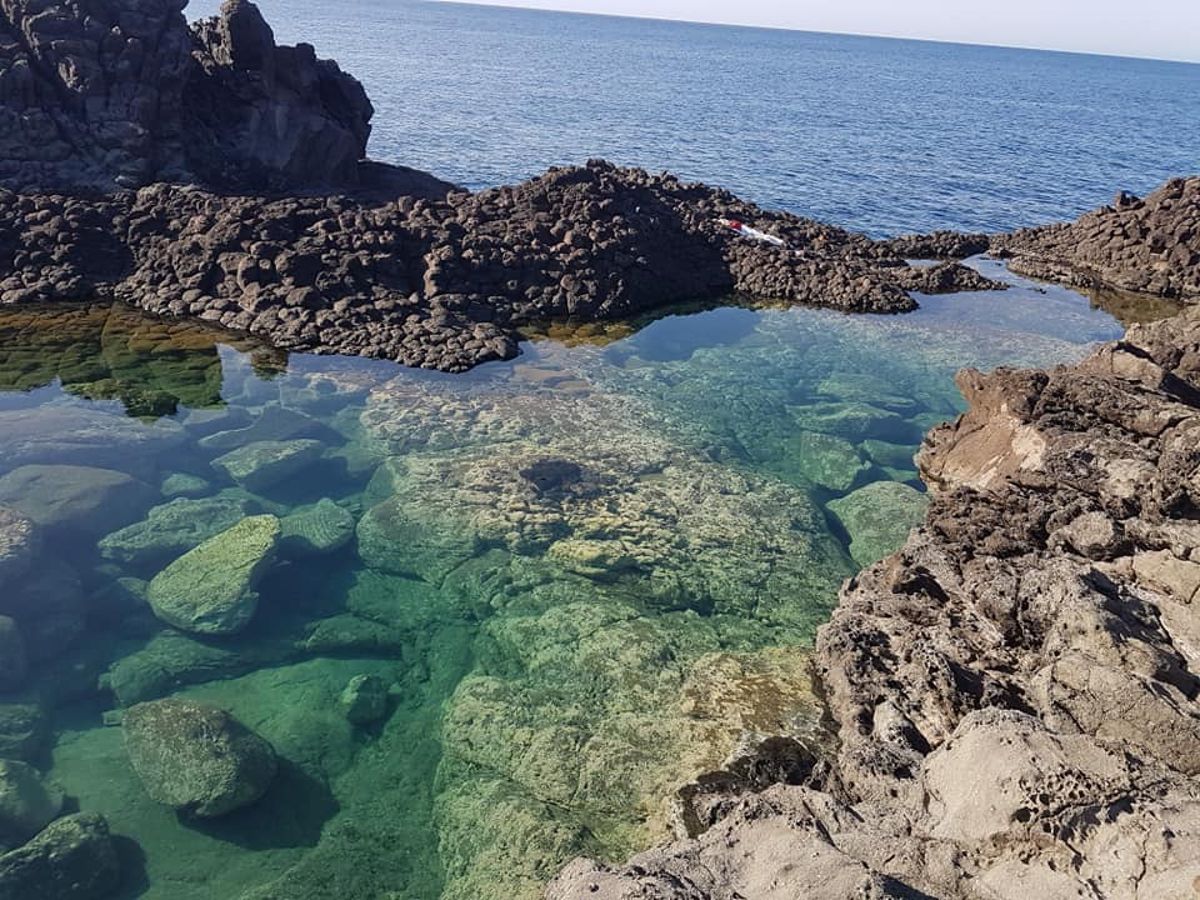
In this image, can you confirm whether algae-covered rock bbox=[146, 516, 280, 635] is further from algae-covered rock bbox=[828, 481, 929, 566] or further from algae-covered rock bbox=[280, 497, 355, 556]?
algae-covered rock bbox=[828, 481, 929, 566]

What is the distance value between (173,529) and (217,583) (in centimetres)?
263

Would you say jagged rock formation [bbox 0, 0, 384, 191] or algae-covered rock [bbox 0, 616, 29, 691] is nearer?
algae-covered rock [bbox 0, 616, 29, 691]

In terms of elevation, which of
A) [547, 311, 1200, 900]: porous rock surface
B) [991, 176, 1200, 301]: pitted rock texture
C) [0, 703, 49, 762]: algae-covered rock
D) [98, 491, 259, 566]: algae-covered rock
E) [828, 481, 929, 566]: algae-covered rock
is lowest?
[0, 703, 49, 762]: algae-covered rock

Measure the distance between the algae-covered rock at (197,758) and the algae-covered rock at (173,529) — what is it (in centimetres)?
487

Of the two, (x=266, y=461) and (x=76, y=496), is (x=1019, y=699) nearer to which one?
(x=266, y=461)

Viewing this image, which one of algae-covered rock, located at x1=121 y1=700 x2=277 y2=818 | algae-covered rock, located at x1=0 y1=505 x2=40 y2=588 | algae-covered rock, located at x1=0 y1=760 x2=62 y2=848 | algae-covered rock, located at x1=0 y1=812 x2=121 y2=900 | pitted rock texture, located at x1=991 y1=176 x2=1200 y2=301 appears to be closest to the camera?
algae-covered rock, located at x1=0 y1=812 x2=121 y2=900

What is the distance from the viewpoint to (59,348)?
82.4ft

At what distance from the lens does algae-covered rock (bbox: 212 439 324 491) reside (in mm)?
18938

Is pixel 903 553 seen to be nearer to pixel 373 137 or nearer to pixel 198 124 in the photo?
pixel 198 124

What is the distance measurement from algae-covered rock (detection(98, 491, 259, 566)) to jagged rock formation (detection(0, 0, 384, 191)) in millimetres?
22638

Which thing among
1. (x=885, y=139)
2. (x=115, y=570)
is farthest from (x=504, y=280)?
(x=885, y=139)

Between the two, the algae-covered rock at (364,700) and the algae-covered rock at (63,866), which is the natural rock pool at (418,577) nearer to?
the algae-covered rock at (364,700)

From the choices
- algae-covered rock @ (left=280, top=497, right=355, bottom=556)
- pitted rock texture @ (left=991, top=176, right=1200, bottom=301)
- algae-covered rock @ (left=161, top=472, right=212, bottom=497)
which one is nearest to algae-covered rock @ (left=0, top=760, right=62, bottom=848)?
algae-covered rock @ (left=280, top=497, right=355, bottom=556)

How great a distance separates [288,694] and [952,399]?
20.8 m
